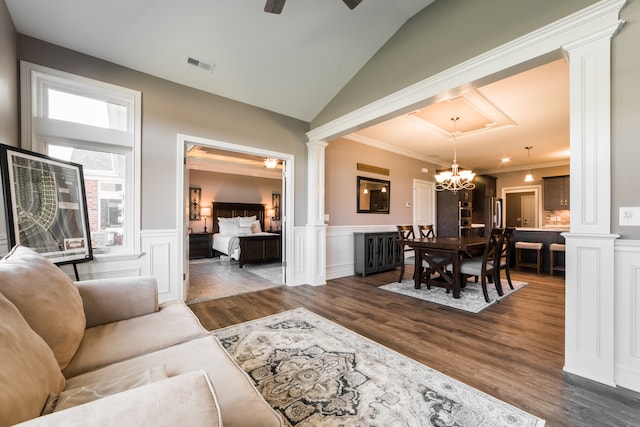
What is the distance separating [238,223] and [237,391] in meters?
7.03

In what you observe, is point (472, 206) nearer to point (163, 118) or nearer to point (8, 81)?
point (163, 118)

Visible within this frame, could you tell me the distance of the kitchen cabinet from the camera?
22.8 ft

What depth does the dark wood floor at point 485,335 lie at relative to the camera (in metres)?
1.62

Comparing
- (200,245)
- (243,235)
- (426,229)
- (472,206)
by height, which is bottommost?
(200,245)

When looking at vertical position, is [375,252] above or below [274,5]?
below

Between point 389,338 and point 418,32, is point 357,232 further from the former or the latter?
point 418,32

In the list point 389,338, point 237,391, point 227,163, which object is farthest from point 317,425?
point 227,163

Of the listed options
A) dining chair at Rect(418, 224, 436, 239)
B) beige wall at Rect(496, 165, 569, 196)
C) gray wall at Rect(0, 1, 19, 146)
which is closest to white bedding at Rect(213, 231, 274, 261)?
dining chair at Rect(418, 224, 436, 239)

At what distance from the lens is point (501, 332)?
2.59m

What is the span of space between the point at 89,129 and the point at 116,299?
2.15 metres

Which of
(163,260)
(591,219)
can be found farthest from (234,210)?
(591,219)

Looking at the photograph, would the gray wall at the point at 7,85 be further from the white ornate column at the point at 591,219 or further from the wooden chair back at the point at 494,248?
the wooden chair back at the point at 494,248

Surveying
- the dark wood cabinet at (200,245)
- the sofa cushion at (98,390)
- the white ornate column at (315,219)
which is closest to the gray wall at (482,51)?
the white ornate column at (315,219)

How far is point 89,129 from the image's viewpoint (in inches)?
111
